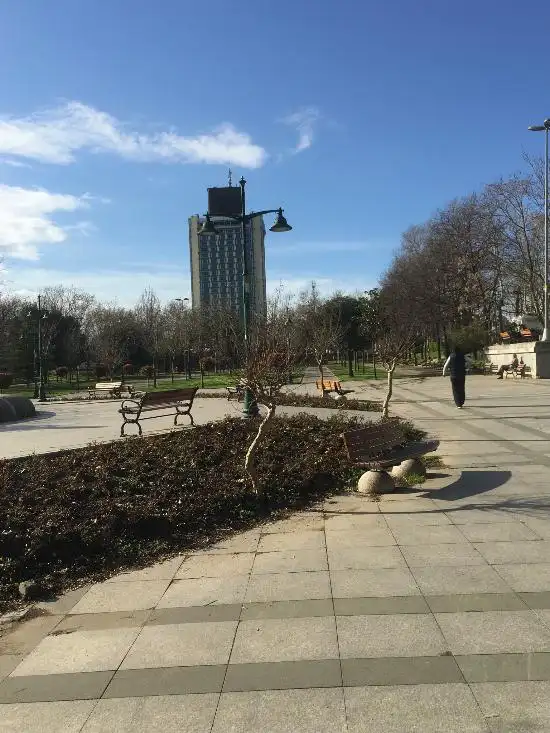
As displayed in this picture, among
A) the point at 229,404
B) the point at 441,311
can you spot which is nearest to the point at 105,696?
the point at 229,404

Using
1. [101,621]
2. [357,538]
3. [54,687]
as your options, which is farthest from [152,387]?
[54,687]

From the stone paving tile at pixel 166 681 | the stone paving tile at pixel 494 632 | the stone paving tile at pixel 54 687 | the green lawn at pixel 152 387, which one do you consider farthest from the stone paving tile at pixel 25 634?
the green lawn at pixel 152 387

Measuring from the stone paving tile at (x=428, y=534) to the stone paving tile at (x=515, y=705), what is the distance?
8.48ft

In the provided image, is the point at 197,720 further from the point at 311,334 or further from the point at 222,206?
the point at 311,334

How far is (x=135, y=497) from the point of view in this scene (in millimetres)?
6945

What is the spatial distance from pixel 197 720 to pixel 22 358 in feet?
182

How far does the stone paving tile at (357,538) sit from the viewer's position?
584cm

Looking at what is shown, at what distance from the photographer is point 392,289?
54906 mm

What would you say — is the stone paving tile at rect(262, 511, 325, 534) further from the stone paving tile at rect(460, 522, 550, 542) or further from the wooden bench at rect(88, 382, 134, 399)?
the wooden bench at rect(88, 382, 134, 399)

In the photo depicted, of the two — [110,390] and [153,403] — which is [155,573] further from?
[110,390]

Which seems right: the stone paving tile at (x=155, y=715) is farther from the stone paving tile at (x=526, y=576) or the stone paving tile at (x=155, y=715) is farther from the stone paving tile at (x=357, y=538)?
the stone paving tile at (x=357, y=538)

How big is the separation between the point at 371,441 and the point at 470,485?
4.69 ft

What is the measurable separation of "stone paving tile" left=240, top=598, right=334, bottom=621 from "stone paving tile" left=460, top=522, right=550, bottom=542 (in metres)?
2.09

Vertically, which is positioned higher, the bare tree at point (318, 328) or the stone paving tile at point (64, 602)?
A: the bare tree at point (318, 328)
